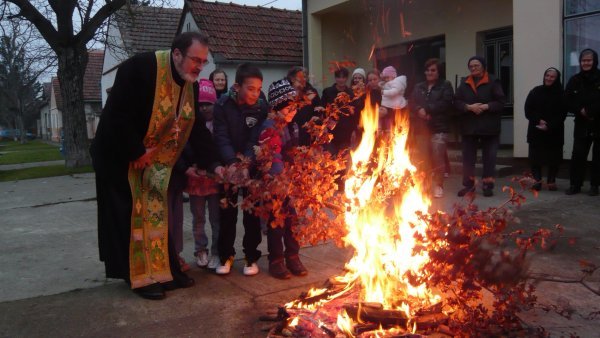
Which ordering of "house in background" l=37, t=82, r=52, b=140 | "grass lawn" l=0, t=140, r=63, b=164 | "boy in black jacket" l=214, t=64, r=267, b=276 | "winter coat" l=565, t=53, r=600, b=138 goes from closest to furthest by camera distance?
1. "boy in black jacket" l=214, t=64, r=267, b=276
2. "winter coat" l=565, t=53, r=600, b=138
3. "grass lawn" l=0, t=140, r=63, b=164
4. "house in background" l=37, t=82, r=52, b=140

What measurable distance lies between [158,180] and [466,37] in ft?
31.3

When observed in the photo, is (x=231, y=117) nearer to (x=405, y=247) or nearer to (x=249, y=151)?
(x=249, y=151)

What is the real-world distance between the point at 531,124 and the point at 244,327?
20.6 feet

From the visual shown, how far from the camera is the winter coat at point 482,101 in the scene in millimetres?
7879

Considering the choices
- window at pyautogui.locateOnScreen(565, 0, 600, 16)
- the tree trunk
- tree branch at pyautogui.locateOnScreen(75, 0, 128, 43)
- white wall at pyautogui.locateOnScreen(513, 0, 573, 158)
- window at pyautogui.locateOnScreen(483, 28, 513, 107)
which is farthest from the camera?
the tree trunk

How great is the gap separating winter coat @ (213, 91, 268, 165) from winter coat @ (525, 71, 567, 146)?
5149 millimetres

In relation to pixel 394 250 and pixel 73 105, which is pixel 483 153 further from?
pixel 73 105

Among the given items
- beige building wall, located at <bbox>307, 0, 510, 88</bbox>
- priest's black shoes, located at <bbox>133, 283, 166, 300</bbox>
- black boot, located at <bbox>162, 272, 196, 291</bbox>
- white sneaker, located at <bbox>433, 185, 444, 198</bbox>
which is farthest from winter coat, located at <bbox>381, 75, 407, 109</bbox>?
priest's black shoes, located at <bbox>133, 283, 166, 300</bbox>

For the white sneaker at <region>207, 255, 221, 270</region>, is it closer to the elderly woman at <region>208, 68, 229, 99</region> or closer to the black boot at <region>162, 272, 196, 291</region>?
the black boot at <region>162, 272, 196, 291</region>

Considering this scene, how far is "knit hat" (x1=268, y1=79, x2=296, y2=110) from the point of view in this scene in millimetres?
4555

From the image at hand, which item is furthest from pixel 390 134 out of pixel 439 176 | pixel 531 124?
pixel 531 124

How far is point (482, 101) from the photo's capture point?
7961 millimetres

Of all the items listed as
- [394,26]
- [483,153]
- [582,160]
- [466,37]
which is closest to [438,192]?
[483,153]

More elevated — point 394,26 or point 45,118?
point 45,118
